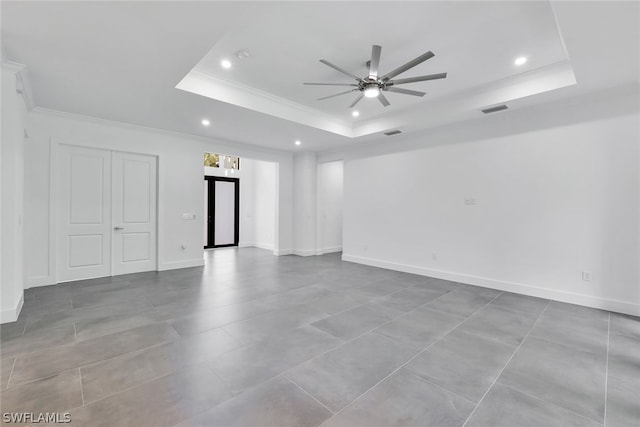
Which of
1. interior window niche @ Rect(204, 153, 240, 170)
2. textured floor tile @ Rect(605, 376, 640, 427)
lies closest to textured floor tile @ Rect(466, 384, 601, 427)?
textured floor tile @ Rect(605, 376, 640, 427)

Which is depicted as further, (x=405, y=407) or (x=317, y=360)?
(x=317, y=360)

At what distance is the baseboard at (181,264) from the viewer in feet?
18.9

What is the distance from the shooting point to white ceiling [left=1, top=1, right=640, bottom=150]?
240cm

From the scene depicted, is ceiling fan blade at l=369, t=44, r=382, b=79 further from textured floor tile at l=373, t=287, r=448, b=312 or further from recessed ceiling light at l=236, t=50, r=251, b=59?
textured floor tile at l=373, t=287, r=448, b=312

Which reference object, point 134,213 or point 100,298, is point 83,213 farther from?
point 100,298

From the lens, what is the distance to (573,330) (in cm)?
311

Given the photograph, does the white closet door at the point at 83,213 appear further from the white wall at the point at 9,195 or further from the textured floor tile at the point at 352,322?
the textured floor tile at the point at 352,322

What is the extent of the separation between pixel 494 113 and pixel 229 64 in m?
4.19

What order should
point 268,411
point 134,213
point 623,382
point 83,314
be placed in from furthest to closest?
1. point 134,213
2. point 83,314
3. point 623,382
4. point 268,411

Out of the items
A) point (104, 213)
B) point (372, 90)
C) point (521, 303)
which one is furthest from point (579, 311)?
point (104, 213)

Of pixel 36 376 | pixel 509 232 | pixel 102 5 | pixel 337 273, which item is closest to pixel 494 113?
pixel 509 232

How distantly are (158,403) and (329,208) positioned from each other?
22.8ft

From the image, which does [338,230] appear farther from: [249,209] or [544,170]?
[544,170]

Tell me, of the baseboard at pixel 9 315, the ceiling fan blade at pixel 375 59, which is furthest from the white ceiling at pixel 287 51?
the baseboard at pixel 9 315
